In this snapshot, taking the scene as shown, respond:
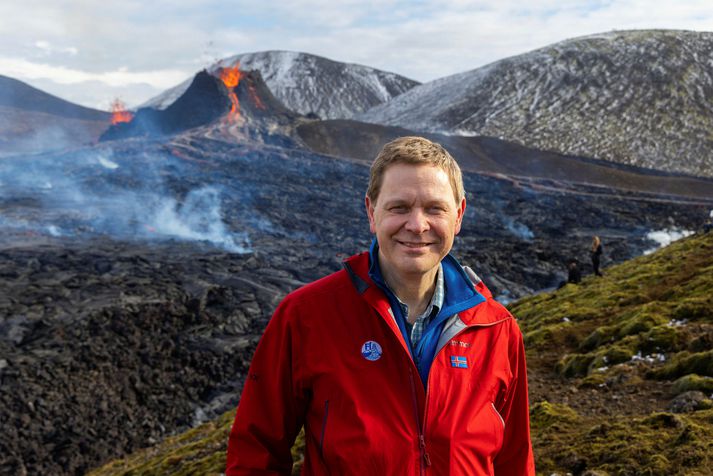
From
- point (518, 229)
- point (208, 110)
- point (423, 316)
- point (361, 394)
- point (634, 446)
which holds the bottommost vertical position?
point (518, 229)

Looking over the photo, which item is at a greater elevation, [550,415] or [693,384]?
[693,384]

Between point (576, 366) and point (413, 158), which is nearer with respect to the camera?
point (413, 158)

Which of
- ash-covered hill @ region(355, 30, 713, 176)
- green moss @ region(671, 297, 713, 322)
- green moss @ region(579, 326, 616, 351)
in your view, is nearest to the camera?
green moss @ region(671, 297, 713, 322)

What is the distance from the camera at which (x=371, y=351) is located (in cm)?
286

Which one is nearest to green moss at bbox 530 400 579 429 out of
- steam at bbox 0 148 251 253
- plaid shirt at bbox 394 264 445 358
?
plaid shirt at bbox 394 264 445 358

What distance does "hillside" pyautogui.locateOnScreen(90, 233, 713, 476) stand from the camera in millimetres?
6250

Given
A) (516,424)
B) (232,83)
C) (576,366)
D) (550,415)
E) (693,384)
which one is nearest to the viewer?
(516,424)

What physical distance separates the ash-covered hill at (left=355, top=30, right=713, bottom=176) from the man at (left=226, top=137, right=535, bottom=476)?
98.8 meters

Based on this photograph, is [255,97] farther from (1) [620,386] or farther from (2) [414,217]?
(2) [414,217]

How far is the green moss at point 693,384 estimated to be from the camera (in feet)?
27.0

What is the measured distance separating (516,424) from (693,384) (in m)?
6.50

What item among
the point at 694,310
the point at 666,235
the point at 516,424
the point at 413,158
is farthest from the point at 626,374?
the point at 666,235

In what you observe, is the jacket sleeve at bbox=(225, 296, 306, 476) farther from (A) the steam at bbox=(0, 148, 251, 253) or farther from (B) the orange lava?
(B) the orange lava

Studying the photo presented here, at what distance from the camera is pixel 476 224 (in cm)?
5012
